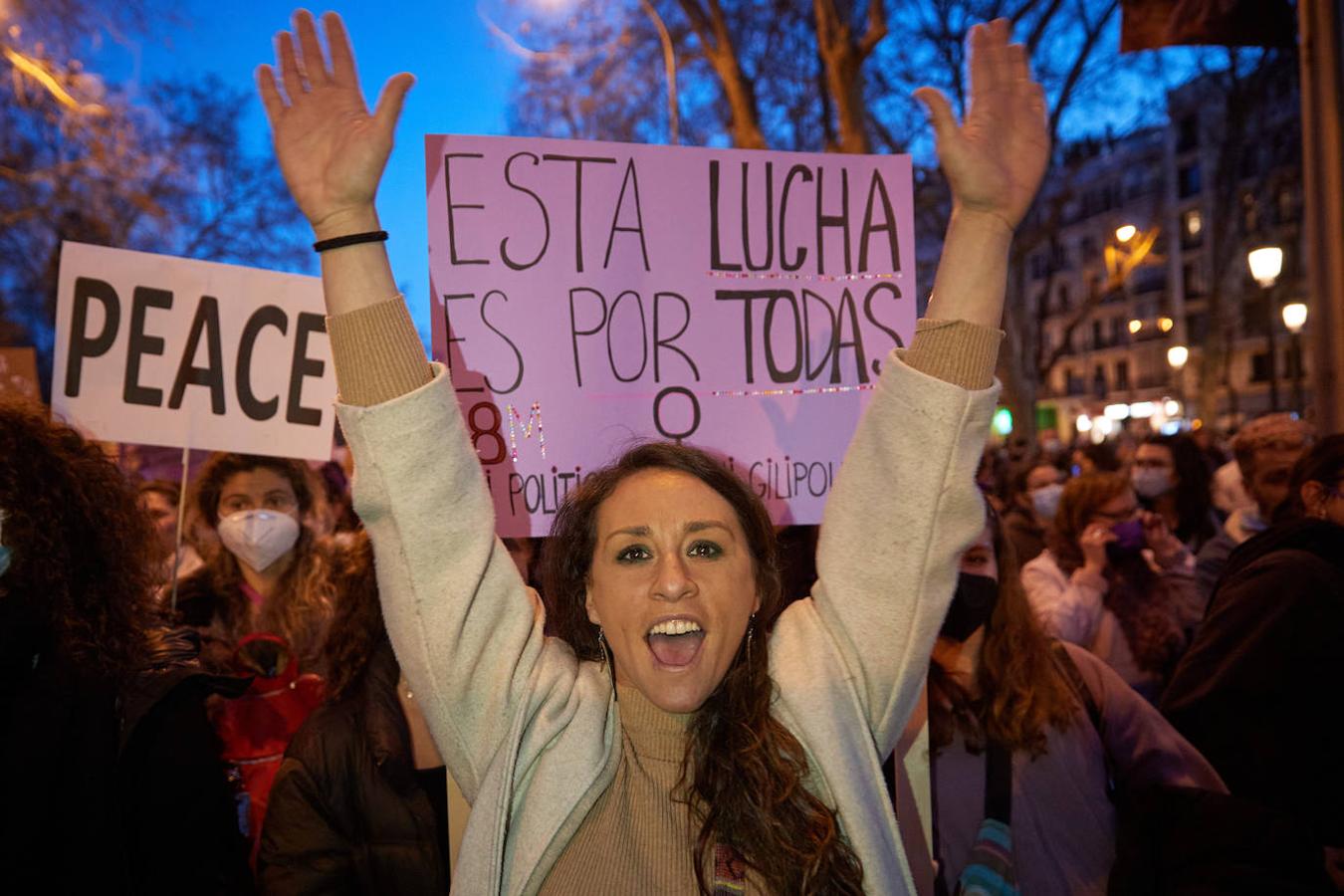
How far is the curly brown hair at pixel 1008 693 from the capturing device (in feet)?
8.80

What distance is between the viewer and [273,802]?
2547 millimetres

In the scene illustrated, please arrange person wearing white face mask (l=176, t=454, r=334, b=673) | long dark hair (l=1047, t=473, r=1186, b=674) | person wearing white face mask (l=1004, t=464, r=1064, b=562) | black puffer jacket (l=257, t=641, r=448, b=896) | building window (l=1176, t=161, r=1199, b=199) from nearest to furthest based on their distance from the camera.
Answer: black puffer jacket (l=257, t=641, r=448, b=896), person wearing white face mask (l=176, t=454, r=334, b=673), long dark hair (l=1047, t=473, r=1186, b=674), person wearing white face mask (l=1004, t=464, r=1064, b=562), building window (l=1176, t=161, r=1199, b=199)

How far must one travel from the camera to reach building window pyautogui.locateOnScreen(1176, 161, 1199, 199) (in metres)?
57.2

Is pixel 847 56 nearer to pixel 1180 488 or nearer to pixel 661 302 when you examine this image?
pixel 1180 488

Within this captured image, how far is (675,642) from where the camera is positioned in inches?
77.9

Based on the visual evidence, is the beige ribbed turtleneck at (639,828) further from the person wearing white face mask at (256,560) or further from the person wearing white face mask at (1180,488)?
the person wearing white face mask at (1180,488)

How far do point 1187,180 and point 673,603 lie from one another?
212 ft

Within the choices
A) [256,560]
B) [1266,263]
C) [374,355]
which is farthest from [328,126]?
[1266,263]

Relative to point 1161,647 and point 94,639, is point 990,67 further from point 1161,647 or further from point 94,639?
point 1161,647

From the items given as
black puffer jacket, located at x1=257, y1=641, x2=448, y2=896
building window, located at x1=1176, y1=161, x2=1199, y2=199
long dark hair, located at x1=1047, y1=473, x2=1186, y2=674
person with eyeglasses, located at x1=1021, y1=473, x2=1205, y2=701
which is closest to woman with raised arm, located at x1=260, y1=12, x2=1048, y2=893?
black puffer jacket, located at x1=257, y1=641, x2=448, y2=896

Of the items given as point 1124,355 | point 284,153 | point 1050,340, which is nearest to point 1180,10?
point 284,153

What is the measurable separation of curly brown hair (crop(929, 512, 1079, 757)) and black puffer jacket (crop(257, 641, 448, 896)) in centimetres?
133

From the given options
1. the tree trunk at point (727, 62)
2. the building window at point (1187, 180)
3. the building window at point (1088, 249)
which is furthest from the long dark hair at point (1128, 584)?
the building window at point (1088, 249)

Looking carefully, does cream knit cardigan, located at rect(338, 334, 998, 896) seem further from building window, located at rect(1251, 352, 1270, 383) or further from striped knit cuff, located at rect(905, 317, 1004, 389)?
building window, located at rect(1251, 352, 1270, 383)
